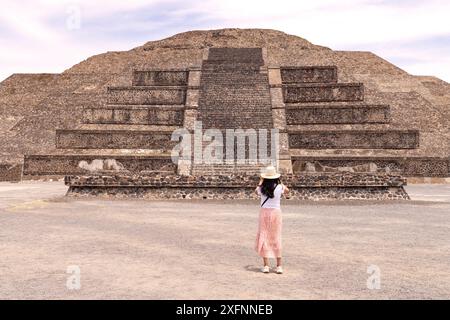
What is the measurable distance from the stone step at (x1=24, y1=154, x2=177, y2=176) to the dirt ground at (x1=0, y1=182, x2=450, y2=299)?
732cm

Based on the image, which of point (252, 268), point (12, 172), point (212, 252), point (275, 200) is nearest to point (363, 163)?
point (12, 172)

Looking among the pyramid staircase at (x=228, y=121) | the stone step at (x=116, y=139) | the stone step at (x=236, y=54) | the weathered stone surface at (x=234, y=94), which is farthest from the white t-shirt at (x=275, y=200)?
the stone step at (x=236, y=54)

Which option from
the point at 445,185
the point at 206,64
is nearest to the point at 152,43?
the point at 206,64

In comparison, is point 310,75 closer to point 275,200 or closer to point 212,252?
point 212,252

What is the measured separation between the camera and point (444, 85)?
31516 mm

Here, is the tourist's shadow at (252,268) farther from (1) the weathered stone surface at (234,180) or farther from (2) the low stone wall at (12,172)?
(2) the low stone wall at (12,172)

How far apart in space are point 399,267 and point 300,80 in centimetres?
1999

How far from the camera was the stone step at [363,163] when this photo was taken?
1933cm

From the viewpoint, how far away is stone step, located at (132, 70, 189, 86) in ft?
82.5

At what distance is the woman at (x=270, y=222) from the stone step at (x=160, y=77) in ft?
64.3

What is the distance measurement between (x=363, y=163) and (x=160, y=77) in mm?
10596

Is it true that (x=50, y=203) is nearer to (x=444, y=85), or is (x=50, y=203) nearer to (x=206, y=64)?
(x=206, y=64)

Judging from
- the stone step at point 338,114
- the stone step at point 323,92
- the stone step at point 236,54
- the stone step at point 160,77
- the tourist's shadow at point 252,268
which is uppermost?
the stone step at point 236,54

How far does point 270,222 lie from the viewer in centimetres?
579
